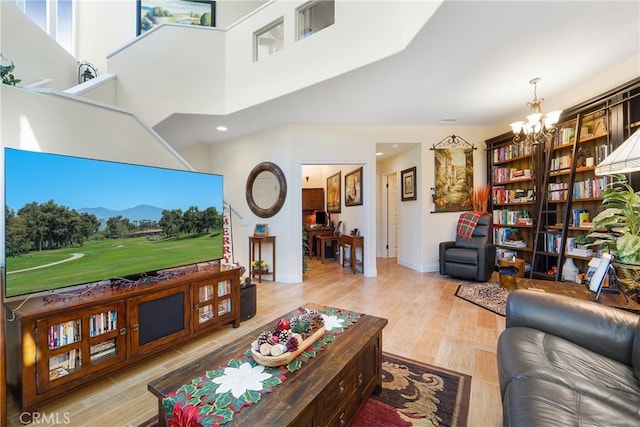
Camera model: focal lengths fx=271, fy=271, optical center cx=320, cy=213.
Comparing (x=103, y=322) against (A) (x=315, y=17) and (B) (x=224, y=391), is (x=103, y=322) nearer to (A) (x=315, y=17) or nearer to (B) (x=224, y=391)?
(B) (x=224, y=391)

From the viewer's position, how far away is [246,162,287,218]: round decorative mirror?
15.2ft

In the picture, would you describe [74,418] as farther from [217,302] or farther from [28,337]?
[217,302]

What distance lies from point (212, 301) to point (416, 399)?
6.05 ft

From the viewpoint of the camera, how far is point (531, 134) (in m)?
3.47

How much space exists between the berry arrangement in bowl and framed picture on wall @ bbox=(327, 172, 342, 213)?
5.10 m

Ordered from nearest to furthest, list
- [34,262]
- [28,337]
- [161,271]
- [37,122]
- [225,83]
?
[28,337] → [34,262] → [37,122] → [161,271] → [225,83]

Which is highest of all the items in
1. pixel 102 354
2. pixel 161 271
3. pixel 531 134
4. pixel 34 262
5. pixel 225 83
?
pixel 225 83

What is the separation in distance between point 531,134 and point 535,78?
2.16ft

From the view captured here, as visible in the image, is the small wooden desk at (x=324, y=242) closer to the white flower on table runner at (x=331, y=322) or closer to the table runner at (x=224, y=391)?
the white flower on table runner at (x=331, y=322)

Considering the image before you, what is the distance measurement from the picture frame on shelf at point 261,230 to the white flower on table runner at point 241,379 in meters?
3.52

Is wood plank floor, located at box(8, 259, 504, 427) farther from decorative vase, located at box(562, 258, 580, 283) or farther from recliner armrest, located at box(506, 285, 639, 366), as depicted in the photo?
decorative vase, located at box(562, 258, 580, 283)

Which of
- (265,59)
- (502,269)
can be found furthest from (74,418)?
(502,269)

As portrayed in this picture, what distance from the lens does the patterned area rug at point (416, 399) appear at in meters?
1.52

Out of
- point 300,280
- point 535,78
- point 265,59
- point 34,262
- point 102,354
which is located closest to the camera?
point 34,262
